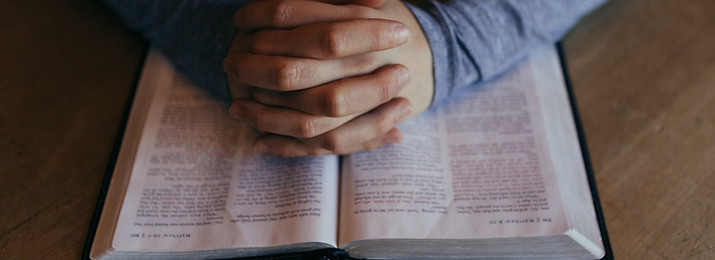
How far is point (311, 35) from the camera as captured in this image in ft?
1.94

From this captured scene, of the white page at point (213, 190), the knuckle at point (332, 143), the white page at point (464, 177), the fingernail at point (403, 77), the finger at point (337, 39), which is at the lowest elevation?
the white page at point (464, 177)

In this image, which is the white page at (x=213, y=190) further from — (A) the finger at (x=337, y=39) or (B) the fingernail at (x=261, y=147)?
(A) the finger at (x=337, y=39)

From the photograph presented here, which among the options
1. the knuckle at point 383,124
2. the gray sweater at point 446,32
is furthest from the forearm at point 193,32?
the knuckle at point 383,124

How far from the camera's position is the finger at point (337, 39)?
1.90 feet

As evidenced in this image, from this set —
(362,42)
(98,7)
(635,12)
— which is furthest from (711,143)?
(98,7)

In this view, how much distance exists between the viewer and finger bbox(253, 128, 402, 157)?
653mm

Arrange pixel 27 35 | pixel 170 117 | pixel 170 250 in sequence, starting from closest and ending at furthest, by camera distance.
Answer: pixel 170 250, pixel 170 117, pixel 27 35

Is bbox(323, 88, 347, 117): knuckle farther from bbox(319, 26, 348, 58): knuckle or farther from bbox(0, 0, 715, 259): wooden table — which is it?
bbox(0, 0, 715, 259): wooden table

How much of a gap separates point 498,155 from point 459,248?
135 mm

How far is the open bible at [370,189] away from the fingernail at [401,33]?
0.14 meters

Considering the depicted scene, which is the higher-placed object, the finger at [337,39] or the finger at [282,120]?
the finger at [337,39]

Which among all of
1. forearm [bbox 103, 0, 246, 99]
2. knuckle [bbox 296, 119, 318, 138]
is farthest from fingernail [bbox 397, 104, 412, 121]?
forearm [bbox 103, 0, 246, 99]

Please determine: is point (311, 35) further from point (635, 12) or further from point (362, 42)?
point (635, 12)

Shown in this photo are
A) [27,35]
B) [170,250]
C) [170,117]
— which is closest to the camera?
[170,250]
